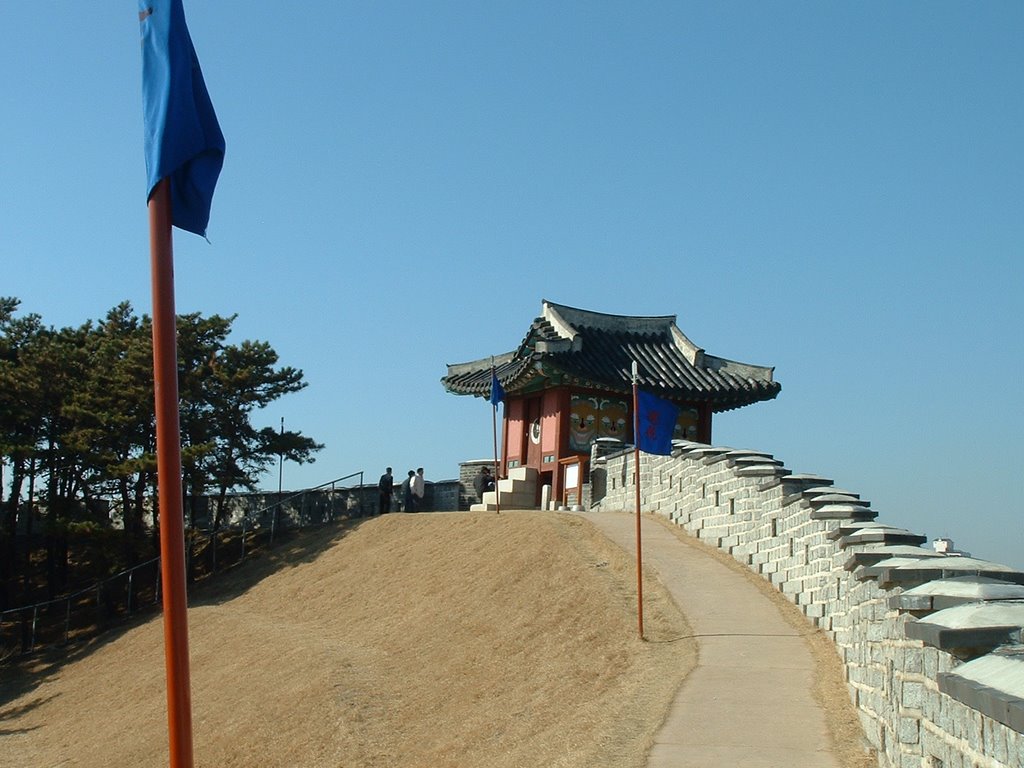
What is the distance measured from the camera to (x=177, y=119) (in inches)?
254

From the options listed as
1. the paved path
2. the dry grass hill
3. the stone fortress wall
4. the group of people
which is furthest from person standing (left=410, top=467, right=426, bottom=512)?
the paved path

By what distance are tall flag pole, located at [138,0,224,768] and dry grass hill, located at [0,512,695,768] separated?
5672 millimetres

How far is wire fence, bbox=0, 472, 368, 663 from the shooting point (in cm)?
2875

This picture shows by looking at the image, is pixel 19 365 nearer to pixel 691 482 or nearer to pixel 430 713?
pixel 691 482

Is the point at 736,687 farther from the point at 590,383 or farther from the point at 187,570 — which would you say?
the point at 187,570

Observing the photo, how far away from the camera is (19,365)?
108 ft

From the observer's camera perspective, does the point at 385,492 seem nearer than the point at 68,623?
No

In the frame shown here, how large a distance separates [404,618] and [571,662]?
5.90 meters

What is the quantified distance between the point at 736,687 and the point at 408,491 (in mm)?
21271

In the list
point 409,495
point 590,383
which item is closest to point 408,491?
point 409,495

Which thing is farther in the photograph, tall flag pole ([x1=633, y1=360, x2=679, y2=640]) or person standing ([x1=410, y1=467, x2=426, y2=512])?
person standing ([x1=410, y1=467, x2=426, y2=512])

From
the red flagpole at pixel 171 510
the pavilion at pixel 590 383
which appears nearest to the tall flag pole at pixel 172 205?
the red flagpole at pixel 171 510

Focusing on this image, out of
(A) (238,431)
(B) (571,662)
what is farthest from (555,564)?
(A) (238,431)

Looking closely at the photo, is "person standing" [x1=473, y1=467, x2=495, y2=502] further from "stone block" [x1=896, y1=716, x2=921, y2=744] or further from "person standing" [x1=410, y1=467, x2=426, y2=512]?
"stone block" [x1=896, y1=716, x2=921, y2=744]
